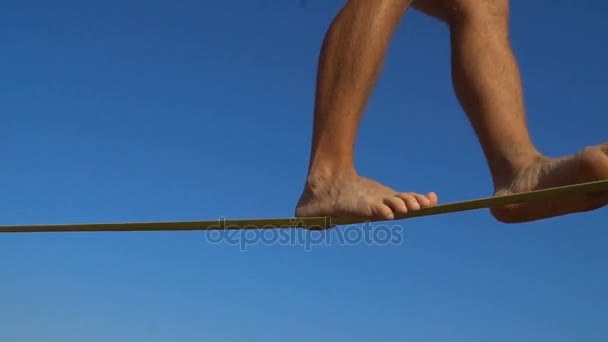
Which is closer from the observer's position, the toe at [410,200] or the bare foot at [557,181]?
the bare foot at [557,181]

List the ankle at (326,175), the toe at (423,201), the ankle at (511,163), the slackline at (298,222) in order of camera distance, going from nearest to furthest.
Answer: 1. the slackline at (298,222)
2. the toe at (423,201)
3. the ankle at (511,163)
4. the ankle at (326,175)

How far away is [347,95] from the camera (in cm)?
280

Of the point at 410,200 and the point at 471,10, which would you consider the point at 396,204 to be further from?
the point at 471,10

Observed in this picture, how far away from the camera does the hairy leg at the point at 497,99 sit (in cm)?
269

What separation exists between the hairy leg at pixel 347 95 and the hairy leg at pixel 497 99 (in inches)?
10.8

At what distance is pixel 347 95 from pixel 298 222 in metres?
0.43

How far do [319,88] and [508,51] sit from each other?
2.21 feet

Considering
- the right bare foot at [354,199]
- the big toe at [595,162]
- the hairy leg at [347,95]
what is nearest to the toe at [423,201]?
the right bare foot at [354,199]

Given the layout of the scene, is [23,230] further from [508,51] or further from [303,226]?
[508,51]

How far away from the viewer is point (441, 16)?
10.2 feet

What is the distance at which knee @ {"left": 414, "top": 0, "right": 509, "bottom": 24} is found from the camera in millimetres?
3014

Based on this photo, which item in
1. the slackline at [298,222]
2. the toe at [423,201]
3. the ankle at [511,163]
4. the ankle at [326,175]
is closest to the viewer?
the slackline at [298,222]

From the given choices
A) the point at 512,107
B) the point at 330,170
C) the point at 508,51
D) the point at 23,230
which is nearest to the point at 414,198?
the point at 330,170

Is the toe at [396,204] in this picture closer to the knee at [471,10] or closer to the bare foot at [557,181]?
the bare foot at [557,181]
